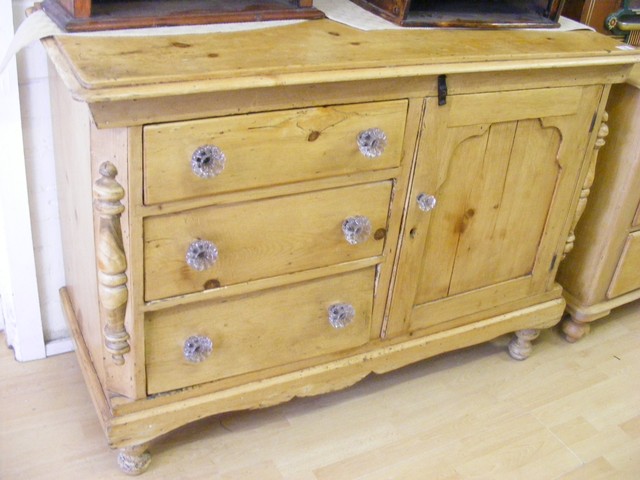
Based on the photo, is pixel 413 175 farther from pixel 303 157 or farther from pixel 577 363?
pixel 577 363

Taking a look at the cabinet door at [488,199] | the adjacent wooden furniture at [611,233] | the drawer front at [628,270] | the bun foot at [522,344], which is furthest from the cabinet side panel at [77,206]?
the drawer front at [628,270]

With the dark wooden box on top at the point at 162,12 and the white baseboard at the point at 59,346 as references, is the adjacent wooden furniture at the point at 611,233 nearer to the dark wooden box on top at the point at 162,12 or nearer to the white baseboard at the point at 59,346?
the dark wooden box on top at the point at 162,12

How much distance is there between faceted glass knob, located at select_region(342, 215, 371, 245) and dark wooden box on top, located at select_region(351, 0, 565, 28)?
0.42 meters

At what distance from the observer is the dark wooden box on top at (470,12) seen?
1.51m

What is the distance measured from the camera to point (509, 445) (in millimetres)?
1679

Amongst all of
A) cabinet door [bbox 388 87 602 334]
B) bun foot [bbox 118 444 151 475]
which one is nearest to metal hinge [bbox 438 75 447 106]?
cabinet door [bbox 388 87 602 334]

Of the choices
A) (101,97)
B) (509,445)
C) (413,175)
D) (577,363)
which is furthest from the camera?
(577,363)

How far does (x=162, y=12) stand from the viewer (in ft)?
4.43

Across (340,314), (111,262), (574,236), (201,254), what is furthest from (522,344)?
(111,262)

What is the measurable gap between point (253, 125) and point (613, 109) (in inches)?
39.9

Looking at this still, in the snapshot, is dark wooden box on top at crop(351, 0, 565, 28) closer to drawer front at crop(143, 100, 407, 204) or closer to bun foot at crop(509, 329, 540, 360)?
drawer front at crop(143, 100, 407, 204)

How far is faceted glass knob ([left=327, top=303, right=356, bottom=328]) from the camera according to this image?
151cm

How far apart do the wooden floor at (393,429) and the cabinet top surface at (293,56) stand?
2.73 feet

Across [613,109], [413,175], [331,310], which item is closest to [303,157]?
[413,175]
